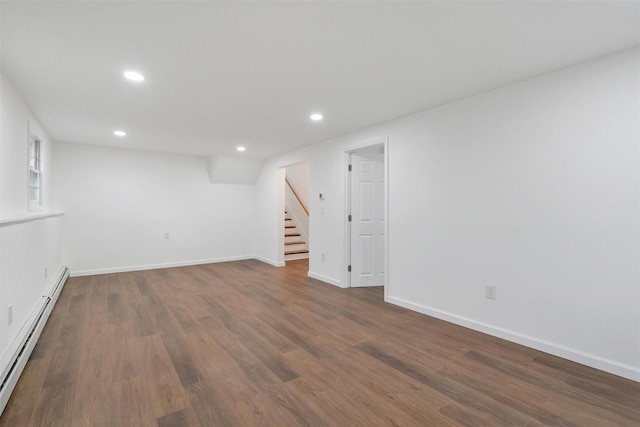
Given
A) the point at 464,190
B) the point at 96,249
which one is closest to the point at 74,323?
the point at 96,249

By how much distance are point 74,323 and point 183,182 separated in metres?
3.47

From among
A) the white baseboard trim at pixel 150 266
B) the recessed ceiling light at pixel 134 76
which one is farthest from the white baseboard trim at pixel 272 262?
the recessed ceiling light at pixel 134 76

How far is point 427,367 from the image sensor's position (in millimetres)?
2176

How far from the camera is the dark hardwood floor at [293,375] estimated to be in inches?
66.2

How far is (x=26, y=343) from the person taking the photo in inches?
91.7

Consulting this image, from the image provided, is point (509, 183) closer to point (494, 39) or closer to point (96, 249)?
point (494, 39)

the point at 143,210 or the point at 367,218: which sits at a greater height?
the point at 143,210

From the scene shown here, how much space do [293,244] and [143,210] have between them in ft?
10.7

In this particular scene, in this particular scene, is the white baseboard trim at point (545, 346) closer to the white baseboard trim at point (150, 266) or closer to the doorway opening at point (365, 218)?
the doorway opening at point (365, 218)

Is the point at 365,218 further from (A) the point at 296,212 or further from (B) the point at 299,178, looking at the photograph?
(B) the point at 299,178

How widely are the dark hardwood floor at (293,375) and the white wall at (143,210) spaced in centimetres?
204

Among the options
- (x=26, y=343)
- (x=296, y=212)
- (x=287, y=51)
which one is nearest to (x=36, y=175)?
(x=26, y=343)

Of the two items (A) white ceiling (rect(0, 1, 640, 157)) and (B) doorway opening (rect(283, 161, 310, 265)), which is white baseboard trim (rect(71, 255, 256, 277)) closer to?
(B) doorway opening (rect(283, 161, 310, 265))

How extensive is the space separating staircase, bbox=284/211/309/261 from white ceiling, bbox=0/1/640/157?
13.2 ft
